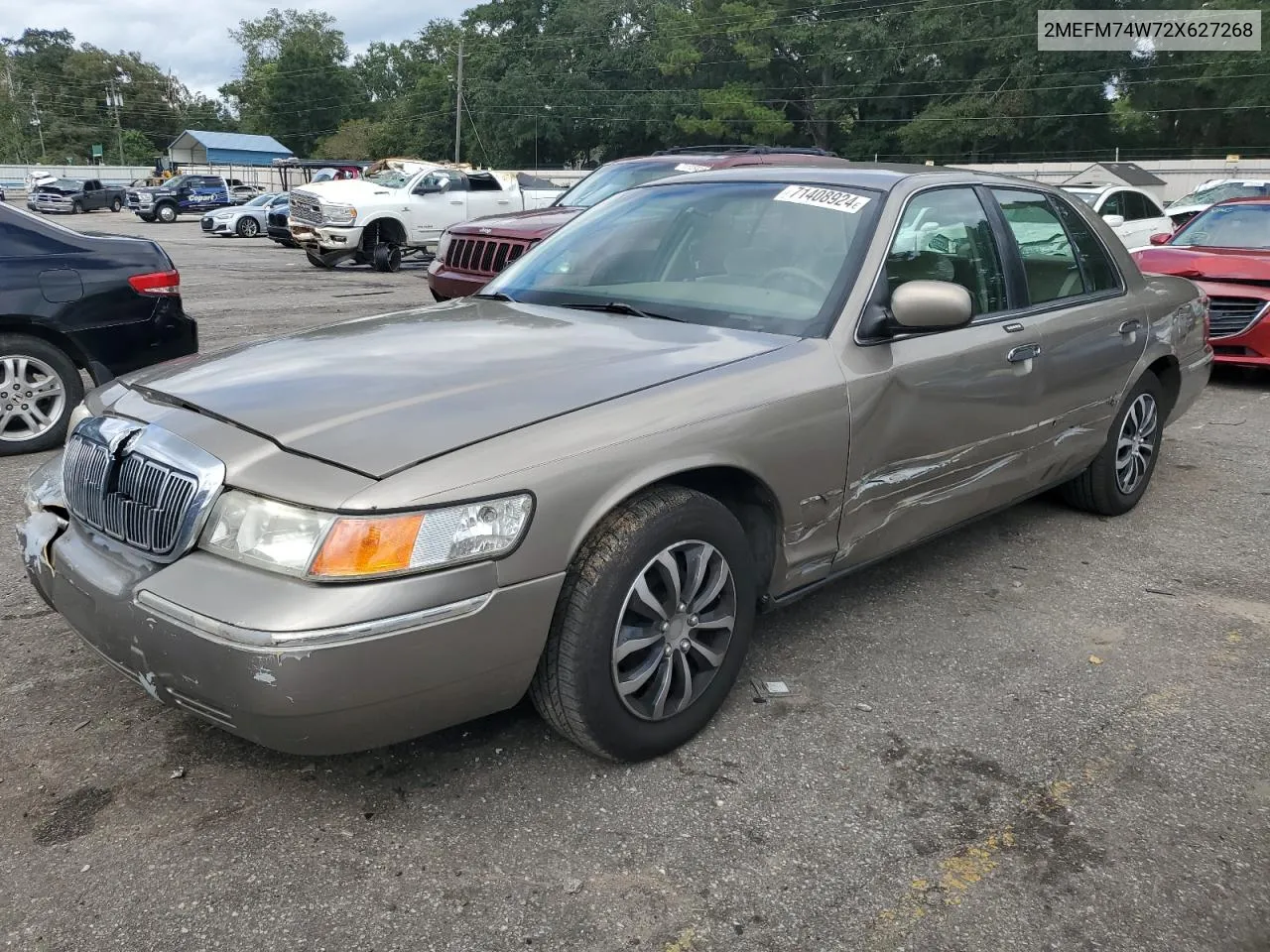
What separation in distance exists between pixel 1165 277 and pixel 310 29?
120 m

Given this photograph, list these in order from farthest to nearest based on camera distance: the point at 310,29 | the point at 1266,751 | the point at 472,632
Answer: the point at 310,29, the point at 1266,751, the point at 472,632

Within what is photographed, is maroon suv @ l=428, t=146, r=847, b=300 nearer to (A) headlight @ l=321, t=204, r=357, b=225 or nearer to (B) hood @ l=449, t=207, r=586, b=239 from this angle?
(B) hood @ l=449, t=207, r=586, b=239

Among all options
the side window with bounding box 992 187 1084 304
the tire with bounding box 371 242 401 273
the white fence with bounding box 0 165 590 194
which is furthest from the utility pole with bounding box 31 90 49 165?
the side window with bounding box 992 187 1084 304

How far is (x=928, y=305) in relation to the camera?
3.13m

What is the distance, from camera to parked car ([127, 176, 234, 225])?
1559 inches

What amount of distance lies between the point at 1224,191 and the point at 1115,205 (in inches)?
405

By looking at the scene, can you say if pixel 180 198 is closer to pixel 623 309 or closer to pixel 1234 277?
pixel 1234 277

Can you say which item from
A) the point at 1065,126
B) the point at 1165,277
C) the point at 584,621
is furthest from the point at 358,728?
the point at 1065,126

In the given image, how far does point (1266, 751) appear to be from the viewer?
9.66 feet

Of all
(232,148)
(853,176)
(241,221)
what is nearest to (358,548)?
(853,176)

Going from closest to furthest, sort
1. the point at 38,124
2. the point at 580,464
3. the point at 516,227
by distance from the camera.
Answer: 1. the point at 580,464
2. the point at 516,227
3. the point at 38,124

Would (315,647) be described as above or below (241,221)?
below

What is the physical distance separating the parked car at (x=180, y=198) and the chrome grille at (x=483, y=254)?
1387 inches

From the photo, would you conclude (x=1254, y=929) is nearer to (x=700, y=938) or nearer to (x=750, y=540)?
(x=700, y=938)
